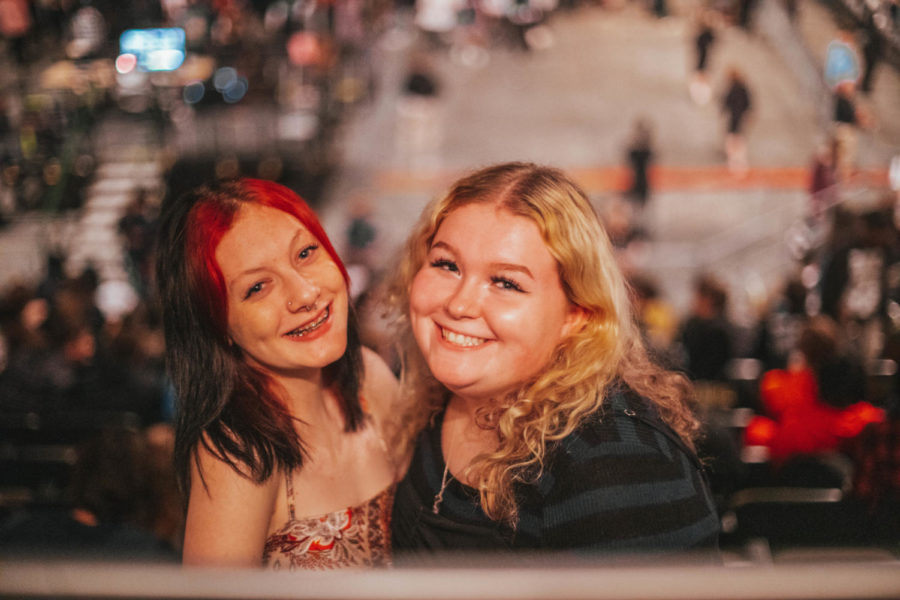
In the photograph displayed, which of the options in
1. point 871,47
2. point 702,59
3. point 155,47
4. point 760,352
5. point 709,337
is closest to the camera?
point 871,47

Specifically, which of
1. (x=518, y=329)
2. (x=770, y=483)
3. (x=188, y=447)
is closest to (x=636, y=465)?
(x=518, y=329)

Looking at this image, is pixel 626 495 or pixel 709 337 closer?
pixel 626 495

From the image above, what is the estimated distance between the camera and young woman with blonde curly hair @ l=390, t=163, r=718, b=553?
1181mm

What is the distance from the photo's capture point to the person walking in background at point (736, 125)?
427 inches

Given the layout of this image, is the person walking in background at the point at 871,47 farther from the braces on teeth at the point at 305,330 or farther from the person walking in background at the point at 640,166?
the person walking in background at the point at 640,166

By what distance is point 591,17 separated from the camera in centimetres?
1462

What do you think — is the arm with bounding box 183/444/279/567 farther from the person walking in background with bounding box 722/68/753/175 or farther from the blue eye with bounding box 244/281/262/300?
the person walking in background with bounding box 722/68/753/175

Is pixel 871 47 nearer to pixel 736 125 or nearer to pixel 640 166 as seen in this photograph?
pixel 640 166

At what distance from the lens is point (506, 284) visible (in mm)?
1296

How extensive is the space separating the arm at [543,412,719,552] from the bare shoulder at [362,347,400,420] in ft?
2.10

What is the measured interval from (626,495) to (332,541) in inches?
26.1

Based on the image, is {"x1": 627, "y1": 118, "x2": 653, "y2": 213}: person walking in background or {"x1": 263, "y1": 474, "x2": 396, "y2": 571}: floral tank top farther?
{"x1": 627, "y1": 118, "x2": 653, "y2": 213}: person walking in background

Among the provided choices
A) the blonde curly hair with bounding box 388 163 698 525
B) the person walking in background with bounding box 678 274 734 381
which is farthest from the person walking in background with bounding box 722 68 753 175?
the blonde curly hair with bounding box 388 163 698 525

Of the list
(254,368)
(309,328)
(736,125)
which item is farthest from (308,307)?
(736,125)
